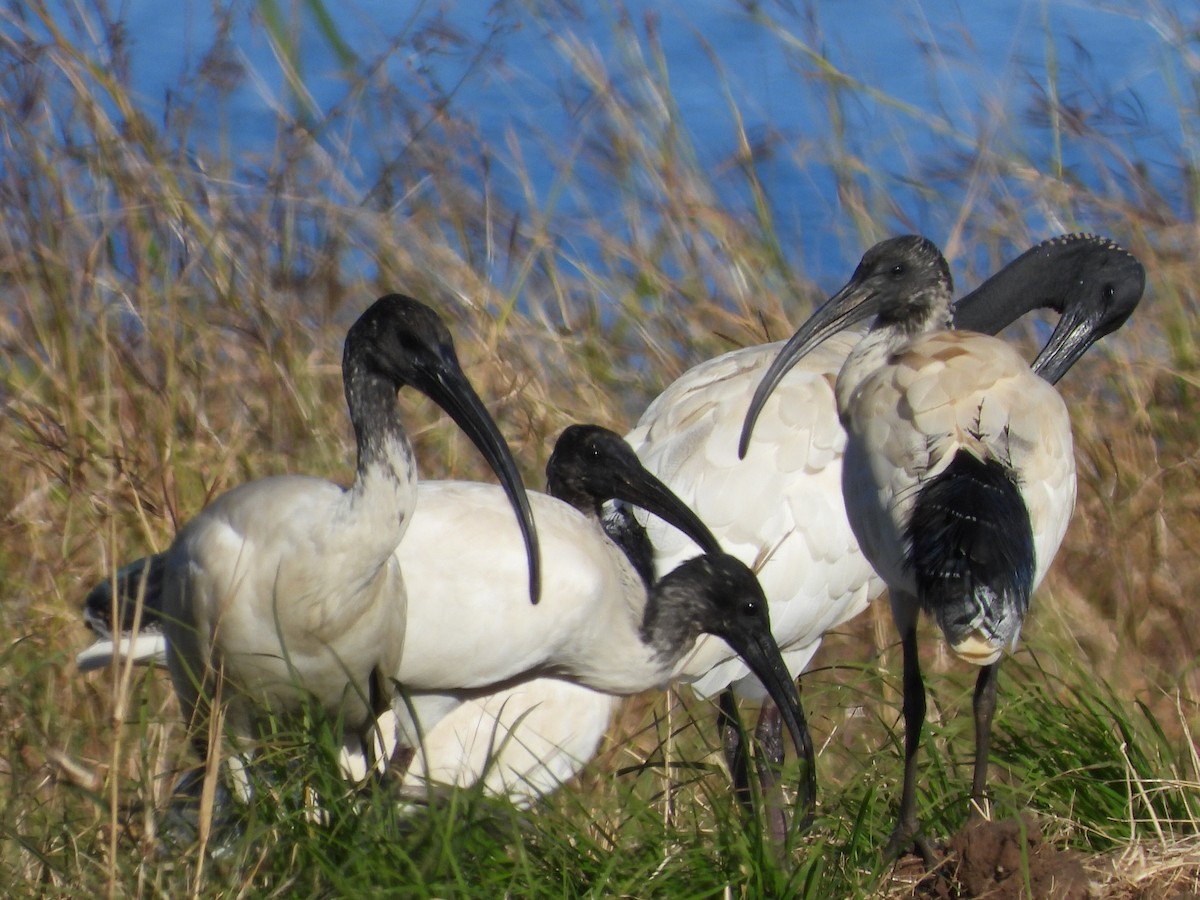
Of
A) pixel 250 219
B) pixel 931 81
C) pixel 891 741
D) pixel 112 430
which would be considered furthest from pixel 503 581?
pixel 931 81

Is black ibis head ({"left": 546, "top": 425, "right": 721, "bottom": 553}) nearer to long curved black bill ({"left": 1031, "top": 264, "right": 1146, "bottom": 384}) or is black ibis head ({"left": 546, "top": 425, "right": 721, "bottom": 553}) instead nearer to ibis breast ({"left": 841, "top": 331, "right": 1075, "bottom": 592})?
ibis breast ({"left": 841, "top": 331, "right": 1075, "bottom": 592})

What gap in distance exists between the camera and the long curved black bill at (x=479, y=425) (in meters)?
3.56

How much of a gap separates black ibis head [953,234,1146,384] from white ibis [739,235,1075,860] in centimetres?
149

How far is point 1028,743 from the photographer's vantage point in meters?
3.67

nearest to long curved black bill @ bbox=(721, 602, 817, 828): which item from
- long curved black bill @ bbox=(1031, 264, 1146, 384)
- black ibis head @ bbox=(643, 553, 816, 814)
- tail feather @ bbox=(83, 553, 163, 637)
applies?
black ibis head @ bbox=(643, 553, 816, 814)

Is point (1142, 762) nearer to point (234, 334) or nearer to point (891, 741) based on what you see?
point (891, 741)

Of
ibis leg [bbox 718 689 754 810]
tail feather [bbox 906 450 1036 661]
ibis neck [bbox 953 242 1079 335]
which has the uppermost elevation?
ibis neck [bbox 953 242 1079 335]

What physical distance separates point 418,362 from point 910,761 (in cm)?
117

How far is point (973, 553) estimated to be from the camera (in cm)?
310

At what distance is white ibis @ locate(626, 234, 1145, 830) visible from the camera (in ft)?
15.2

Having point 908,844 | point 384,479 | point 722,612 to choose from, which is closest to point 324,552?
point 384,479

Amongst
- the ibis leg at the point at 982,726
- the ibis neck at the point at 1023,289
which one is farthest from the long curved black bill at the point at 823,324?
the ibis neck at the point at 1023,289

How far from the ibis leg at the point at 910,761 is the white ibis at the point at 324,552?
0.75 metres

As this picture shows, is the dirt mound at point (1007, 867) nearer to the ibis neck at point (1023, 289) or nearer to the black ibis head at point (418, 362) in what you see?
the black ibis head at point (418, 362)
